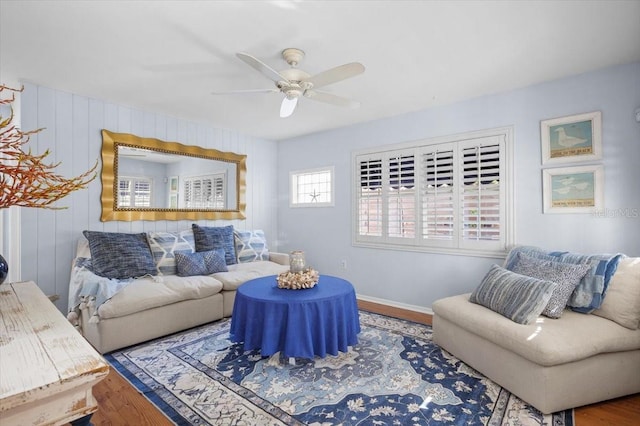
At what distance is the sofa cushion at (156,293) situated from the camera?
2746 millimetres

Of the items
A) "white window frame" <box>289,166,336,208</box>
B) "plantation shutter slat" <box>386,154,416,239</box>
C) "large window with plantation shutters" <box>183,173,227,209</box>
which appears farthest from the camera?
"white window frame" <box>289,166,336,208</box>

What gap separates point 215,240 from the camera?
4.16 meters

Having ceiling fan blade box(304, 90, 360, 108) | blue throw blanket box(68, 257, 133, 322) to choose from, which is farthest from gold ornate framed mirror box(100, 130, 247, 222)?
ceiling fan blade box(304, 90, 360, 108)

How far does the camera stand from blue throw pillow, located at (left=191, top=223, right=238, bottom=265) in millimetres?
4094

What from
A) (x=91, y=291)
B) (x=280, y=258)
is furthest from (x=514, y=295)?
(x=91, y=291)

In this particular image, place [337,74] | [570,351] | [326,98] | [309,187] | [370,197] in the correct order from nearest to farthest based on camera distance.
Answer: [570,351], [337,74], [326,98], [370,197], [309,187]

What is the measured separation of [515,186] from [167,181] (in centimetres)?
405

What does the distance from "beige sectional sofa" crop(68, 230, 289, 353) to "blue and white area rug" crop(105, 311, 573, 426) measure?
177 mm

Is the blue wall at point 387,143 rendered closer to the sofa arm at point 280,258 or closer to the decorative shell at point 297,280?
the sofa arm at point 280,258

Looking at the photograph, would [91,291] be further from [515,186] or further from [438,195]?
[515,186]

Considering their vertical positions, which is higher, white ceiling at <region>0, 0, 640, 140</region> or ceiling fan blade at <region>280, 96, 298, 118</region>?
white ceiling at <region>0, 0, 640, 140</region>

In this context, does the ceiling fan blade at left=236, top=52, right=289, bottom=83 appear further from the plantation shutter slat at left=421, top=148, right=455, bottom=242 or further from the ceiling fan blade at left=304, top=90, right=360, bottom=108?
the plantation shutter slat at left=421, top=148, right=455, bottom=242

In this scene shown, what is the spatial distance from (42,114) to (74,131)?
290mm

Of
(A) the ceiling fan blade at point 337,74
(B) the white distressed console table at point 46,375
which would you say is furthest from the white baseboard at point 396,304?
(B) the white distressed console table at point 46,375
